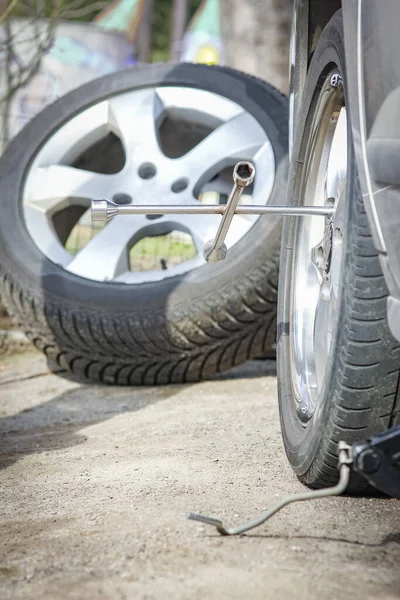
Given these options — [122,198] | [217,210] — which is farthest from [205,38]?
[217,210]

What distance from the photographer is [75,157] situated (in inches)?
195

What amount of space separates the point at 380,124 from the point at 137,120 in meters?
3.08

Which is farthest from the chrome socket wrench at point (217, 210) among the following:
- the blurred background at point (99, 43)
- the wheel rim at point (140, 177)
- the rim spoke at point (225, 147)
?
the blurred background at point (99, 43)

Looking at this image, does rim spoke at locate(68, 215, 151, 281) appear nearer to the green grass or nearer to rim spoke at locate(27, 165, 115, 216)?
the green grass

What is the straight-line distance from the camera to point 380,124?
191 centimetres

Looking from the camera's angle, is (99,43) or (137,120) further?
(99,43)

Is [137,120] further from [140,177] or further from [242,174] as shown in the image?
[242,174]

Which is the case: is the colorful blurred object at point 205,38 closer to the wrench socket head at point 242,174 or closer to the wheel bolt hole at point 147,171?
the wheel bolt hole at point 147,171

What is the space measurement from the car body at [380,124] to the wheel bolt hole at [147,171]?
2.81 meters

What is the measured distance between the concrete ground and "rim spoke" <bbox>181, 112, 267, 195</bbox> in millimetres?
1397

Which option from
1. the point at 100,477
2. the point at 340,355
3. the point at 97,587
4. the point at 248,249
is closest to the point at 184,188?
the point at 248,249

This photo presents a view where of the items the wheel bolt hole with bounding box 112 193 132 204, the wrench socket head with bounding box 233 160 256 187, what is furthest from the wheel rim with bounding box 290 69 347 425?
the wheel bolt hole with bounding box 112 193 132 204

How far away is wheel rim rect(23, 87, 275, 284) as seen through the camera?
14.7 feet

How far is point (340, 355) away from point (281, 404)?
72 cm
